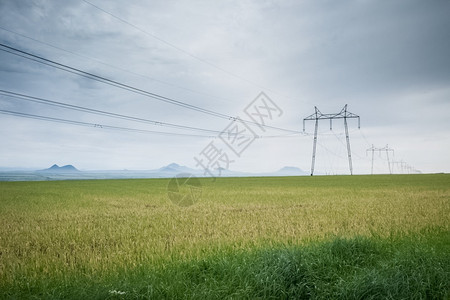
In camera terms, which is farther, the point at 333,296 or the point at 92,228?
the point at 92,228

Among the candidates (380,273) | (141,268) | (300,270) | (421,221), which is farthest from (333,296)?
(421,221)

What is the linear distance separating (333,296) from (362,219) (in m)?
9.31

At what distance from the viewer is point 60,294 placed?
549 cm

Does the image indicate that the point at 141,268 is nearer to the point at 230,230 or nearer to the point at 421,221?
the point at 230,230

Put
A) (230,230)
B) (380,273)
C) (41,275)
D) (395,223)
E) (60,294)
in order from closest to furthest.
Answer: (60,294) → (380,273) → (41,275) → (230,230) → (395,223)

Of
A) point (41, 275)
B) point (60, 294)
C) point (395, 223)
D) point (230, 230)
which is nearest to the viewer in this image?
point (60, 294)

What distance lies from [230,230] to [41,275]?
662 cm

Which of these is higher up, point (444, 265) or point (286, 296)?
point (444, 265)

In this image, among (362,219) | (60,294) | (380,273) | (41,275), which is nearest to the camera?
(60,294)

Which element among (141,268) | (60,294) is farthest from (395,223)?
(60,294)

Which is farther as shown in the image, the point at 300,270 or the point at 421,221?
the point at 421,221

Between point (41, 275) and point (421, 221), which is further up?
point (421, 221)

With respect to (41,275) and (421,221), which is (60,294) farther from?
(421,221)

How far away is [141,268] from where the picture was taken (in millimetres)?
7258
